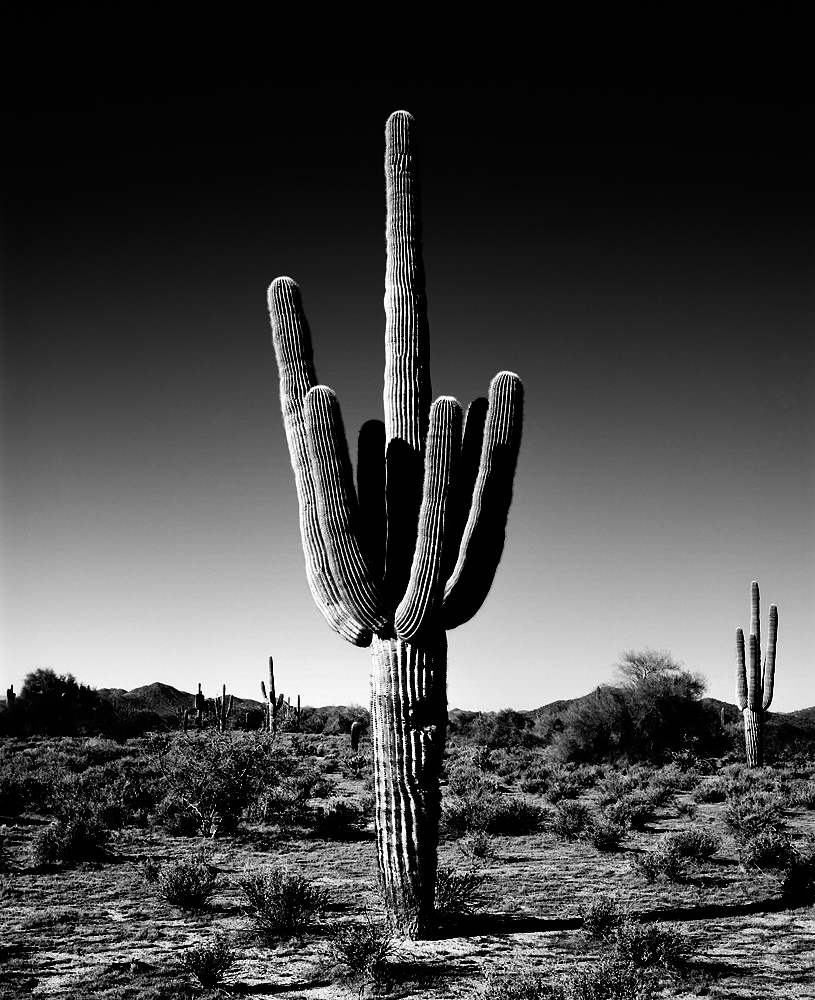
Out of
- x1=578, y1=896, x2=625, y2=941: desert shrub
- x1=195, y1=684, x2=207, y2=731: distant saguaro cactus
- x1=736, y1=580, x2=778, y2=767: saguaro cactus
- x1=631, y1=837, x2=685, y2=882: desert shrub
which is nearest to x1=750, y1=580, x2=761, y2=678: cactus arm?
x1=736, y1=580, x2=778, y2=767: saguaro cactus

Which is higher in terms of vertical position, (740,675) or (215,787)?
(740,675)

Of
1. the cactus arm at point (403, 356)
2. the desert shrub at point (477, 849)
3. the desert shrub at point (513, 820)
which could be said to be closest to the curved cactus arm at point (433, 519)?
the cactus arm at point (403, 356)

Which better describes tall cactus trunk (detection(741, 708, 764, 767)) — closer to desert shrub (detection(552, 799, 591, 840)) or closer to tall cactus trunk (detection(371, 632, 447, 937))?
desert shrub (detection(552, 799, 591, 840))

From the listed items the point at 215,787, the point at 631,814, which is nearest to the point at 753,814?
the point at 631,814

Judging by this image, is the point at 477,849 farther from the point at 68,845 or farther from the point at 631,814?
the point at 68,845

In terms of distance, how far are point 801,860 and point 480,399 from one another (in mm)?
7882

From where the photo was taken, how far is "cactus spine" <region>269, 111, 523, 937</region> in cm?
791

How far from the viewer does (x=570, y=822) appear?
14070 mm

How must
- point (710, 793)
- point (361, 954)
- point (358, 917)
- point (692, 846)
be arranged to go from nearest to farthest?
point (361, 954), point (358, 917), point (692, 846), point (710, 793)

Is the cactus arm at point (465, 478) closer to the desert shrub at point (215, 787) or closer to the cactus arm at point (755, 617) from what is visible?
the desert shrub at point (215, 787)

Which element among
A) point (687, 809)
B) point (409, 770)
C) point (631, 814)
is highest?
point (409, 770)

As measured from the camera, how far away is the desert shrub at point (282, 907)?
7.92 meters

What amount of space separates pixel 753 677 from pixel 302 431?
19.6m

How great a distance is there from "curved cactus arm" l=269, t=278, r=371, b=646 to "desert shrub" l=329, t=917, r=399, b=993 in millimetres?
2726
